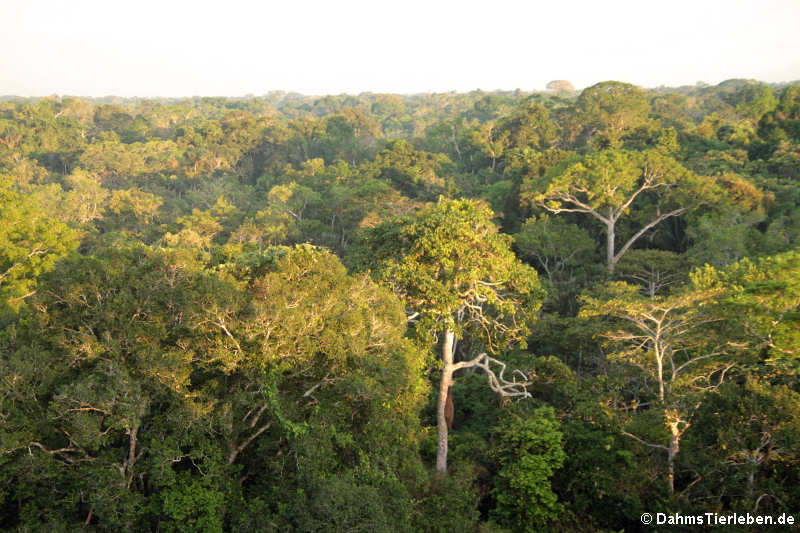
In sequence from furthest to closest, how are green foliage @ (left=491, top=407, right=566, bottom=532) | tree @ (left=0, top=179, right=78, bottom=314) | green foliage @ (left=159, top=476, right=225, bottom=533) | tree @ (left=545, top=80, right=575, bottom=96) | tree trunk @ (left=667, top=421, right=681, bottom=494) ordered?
tree @ (left=545, top=80, right=575, bottom=96) < tree @ (left=0, top=179, right=78, bottom=314) < green foliage @ (left=491, top=407, right=566, bottom=532) < tree trunk @ (left=667, top=421, right=681, bottom=494) < green foliage @ (left=159, top=476, right=225, bottom=533)

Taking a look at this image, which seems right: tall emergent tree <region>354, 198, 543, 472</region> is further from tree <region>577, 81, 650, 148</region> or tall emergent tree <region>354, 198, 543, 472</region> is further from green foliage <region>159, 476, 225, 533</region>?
tree <region>577, 81, 650, 148</region>

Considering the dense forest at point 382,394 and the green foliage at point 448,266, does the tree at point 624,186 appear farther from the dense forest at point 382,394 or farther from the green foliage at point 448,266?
the green foliage at point 448,266

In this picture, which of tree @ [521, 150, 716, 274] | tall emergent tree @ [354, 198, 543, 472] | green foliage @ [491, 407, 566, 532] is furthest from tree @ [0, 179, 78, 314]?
tree @ [521, 150, 716, 274]

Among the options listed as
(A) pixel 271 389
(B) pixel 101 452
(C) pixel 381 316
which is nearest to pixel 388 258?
(C) pixel 381 316

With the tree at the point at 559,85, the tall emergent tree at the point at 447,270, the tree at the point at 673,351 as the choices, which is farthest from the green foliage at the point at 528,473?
the tree at the point at 559,85

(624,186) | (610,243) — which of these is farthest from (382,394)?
(624,186)

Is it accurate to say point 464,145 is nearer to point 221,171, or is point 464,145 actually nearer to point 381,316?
point 221,171

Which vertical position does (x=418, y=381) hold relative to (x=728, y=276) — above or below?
below
